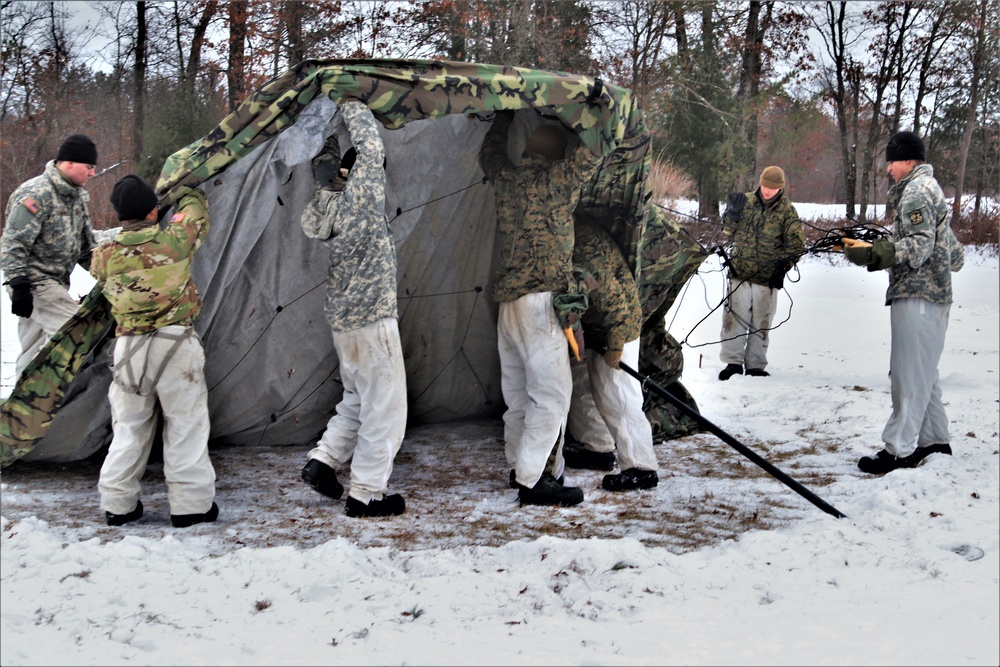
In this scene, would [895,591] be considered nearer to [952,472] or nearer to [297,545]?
[952,472]

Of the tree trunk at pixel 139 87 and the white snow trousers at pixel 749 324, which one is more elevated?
the tree trunk at pixel 139 87

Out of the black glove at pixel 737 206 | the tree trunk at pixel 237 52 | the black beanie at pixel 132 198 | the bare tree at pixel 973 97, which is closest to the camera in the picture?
the black beanie at pixel 132 198

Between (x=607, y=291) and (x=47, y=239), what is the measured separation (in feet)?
10.8

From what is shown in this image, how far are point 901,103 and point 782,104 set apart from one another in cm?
214

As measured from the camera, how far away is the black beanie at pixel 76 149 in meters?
5.22

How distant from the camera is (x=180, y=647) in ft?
9.61

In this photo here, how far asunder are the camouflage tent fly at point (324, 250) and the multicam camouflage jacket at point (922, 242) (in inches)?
46.5

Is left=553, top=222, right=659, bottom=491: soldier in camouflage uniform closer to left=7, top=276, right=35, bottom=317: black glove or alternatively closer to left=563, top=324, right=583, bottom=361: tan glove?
left=563, top=324, right=583, bottom=361: tan glove

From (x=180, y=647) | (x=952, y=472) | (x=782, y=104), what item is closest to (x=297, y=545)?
(x=180, y=647)

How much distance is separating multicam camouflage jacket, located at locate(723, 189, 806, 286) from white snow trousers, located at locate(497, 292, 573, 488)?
356 cm

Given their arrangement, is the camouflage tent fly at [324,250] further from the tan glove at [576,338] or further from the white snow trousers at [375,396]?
the white snow trousers at [375,396]

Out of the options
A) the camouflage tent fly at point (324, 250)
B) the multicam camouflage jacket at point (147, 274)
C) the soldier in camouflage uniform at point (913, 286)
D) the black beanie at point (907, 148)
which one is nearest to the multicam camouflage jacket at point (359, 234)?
the camouflage tent fly at point (324, 250)

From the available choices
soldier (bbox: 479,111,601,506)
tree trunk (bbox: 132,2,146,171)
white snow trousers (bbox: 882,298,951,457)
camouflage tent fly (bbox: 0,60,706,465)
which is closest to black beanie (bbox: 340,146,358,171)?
camouflage tent fly (bbox: 0,60,706,465)

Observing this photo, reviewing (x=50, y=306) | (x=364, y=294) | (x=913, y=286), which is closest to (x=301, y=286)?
(x=364, y=294)
